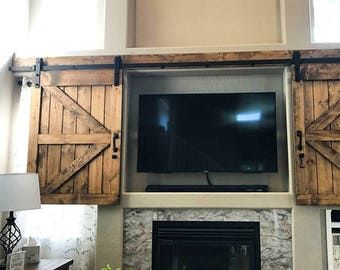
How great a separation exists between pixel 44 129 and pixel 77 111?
1.34ft

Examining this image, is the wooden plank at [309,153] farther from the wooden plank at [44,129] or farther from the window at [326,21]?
the wooden plank at [44,129]

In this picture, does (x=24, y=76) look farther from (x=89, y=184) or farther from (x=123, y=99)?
(x=89, y=184)

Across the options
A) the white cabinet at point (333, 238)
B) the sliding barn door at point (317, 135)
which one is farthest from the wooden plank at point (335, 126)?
the white cabinet at point (333, 238)

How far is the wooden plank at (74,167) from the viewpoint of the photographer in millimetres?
3711

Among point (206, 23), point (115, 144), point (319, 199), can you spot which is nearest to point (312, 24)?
point (206, 23)

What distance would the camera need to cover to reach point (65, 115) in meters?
3.83

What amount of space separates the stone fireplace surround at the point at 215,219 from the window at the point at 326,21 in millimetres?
1929

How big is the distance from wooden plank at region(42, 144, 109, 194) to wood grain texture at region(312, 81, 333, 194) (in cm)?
213

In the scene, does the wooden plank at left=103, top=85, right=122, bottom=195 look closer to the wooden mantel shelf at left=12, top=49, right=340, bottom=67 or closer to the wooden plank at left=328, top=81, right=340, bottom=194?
the wooden mantel shelf at left=12, top=49, right=340, bottom=67

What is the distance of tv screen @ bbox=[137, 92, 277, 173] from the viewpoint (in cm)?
370

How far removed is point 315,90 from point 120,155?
208 cm

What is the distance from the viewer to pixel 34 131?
3.82 metres

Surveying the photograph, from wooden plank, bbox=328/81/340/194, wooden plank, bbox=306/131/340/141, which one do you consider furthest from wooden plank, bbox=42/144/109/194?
wooden plank, bbox=328/81/340/194

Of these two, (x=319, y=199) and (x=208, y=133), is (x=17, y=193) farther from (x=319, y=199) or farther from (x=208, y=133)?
(x=319, y=199)
